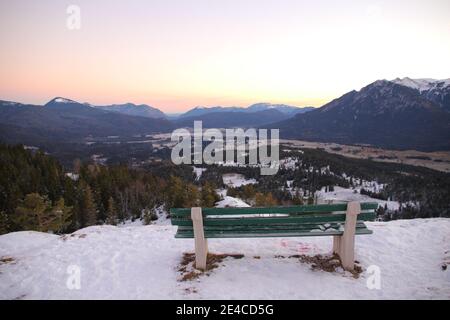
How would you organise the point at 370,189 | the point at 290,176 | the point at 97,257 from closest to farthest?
the point at 97,257, the point at 370,189, the point at 290,176

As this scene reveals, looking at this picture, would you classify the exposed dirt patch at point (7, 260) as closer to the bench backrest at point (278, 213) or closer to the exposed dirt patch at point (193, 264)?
the exposed dirt patch at point (193, 264)

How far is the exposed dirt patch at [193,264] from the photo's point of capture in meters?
7.60

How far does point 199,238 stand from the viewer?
302 inches

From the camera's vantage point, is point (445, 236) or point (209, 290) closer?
point (209, 290)

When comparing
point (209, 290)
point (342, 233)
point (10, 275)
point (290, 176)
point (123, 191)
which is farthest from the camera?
point (290, 176)

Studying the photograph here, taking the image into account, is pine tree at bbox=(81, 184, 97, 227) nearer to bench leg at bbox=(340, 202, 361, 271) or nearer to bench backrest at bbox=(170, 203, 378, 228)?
bench backrest at bbox=(170, 203, 378, 228)

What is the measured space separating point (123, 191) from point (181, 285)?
69.3 meters

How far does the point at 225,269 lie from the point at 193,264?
33.6 inches

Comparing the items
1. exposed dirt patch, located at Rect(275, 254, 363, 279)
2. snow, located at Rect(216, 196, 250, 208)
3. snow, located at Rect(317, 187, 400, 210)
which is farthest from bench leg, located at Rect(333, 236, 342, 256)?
snow, located at Rect(317, 187, 400, 210)

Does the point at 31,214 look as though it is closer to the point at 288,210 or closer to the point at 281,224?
the point at 281,224

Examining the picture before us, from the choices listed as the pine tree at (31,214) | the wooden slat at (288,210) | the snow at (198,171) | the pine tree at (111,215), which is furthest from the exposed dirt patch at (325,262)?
the snow at (198,171)

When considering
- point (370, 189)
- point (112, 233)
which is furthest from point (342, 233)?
point (370, 189)

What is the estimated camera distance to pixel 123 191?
2869 inches
